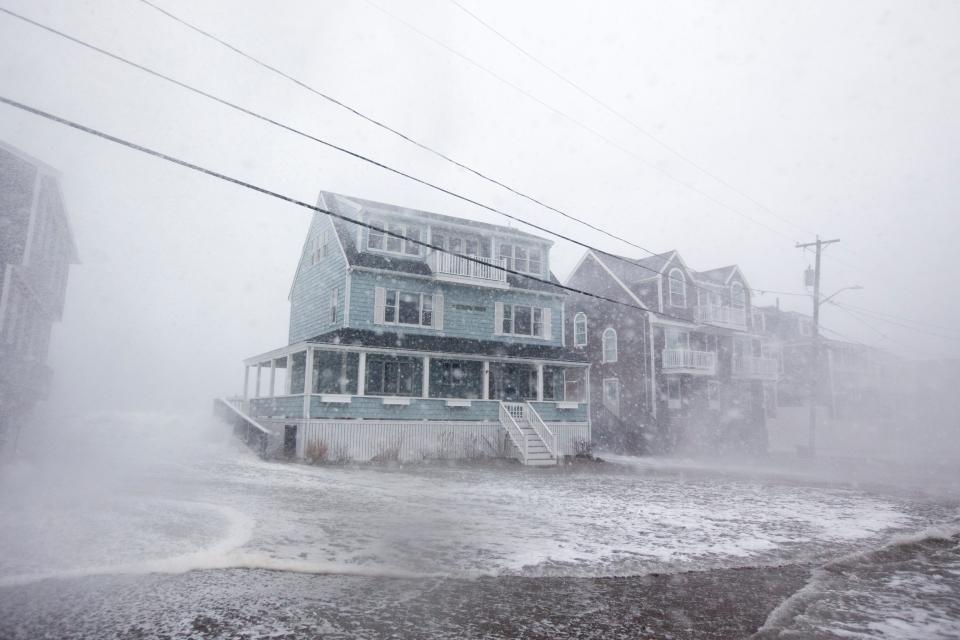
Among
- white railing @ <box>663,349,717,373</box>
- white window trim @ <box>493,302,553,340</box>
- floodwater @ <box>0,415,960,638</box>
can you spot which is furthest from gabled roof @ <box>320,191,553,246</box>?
floodwater @ <box>0,415,960,638</box>

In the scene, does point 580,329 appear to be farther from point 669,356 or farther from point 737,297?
point 737,297

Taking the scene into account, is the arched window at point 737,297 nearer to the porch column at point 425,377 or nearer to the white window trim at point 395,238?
the white window trim at point 395,238

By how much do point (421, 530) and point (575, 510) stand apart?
390cm

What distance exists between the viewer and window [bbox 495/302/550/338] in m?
28.4

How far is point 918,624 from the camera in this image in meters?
5.69

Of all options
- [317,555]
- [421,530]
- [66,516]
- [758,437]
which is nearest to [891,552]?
[421,530]

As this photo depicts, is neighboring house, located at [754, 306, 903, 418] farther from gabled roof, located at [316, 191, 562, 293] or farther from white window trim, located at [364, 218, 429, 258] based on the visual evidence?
white window trim, located at [364, 218, 429, 258]

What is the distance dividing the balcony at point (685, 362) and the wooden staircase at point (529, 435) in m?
10.5

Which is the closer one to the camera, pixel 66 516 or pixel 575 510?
pixel 66 516

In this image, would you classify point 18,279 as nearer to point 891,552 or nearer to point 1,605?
point 1,605

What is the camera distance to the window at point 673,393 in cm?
3322

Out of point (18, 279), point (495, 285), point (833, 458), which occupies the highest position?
Answer: point (495, 285)

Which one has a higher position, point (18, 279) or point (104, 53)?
point (104, 53)

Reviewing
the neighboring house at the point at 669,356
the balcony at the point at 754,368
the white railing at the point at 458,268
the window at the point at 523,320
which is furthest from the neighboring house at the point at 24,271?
the balcony at the point at 754,368
